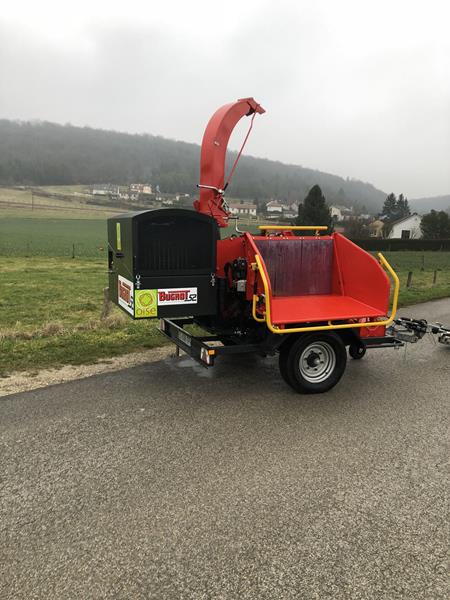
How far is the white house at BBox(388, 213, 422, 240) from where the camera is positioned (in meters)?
72.1

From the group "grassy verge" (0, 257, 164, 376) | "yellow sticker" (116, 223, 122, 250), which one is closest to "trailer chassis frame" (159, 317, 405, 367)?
"yellow sticker" (116, 223, 122, 250)

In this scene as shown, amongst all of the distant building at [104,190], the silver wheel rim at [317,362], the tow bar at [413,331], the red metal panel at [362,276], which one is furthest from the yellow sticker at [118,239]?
the distant building at [104,190]

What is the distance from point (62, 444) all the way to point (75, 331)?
13.1 feet

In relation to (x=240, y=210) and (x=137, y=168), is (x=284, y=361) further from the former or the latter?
(x=137, y=168)

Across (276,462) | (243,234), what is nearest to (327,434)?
(276,462)

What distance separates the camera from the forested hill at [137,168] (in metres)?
109

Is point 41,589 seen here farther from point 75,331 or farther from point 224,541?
point 75,331

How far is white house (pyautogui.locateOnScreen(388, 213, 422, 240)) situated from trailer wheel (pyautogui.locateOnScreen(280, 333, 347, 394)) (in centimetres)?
7190

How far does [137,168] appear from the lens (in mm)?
157375

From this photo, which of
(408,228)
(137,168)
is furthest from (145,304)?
(137,168)

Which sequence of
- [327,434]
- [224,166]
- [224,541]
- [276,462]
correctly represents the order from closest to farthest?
[224,541]
[276,462]
[327,434]
[224,166]

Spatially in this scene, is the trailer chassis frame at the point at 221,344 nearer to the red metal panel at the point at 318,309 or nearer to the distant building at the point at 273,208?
the red metal panel at the point at 318,309

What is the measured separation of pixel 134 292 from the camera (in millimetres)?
4875

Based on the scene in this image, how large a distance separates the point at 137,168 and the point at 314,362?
532ft
